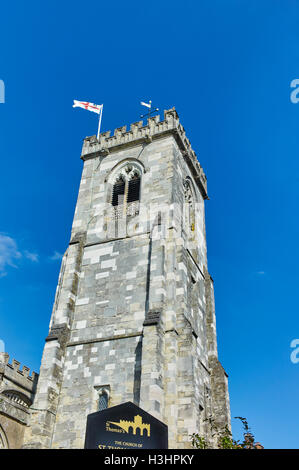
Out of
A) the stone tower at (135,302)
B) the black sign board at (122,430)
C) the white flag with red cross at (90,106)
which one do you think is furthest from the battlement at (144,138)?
the black sign board at (122,430)

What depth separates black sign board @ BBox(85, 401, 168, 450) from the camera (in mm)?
8203

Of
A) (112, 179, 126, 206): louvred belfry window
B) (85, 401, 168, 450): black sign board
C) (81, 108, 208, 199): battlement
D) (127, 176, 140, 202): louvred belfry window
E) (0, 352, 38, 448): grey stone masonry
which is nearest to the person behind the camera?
(85, 401, 168, 450): black sign board

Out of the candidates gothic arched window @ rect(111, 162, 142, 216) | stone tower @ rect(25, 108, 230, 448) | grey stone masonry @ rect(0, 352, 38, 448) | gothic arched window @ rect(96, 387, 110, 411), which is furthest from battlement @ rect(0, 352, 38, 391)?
gothic arched window @ rect(111, 162, 142, 216)

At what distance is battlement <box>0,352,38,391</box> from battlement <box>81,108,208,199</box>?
12874mm

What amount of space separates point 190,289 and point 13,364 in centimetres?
1157

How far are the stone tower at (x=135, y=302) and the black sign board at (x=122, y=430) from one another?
633 cm

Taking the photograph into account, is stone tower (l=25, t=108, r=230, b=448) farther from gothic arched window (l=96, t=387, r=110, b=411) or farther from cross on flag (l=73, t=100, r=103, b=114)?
cross on flag (l=73, t=100, r=103, b=114)

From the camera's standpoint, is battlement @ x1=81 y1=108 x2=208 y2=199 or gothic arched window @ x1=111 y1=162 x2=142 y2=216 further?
battlement @ x1=81 y1=108 x2=208 y2=199

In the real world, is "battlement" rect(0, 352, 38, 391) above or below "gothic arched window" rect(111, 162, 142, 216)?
below

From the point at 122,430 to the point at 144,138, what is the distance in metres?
19.3
